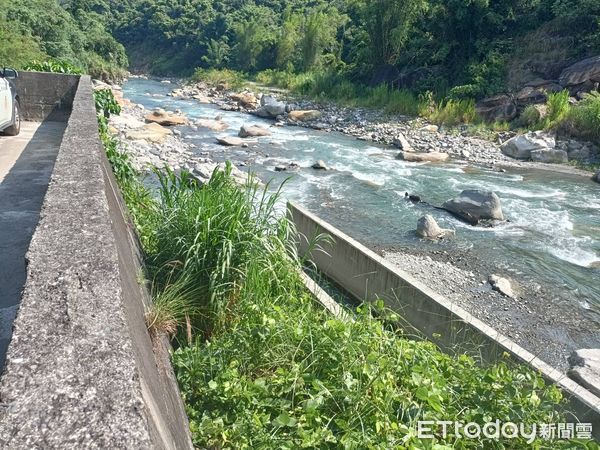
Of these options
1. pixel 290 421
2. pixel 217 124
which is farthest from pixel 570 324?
pixel 217 124

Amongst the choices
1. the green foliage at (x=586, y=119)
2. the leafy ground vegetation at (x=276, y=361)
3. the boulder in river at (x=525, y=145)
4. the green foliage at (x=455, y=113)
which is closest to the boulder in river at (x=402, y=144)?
the boulder in river at (x=525, y=145)

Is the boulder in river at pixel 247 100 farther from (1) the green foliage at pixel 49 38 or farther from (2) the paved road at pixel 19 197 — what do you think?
(2) the paved road at pixel 19 197

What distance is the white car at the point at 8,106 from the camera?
6.71 m

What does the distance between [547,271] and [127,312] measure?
8326 mm

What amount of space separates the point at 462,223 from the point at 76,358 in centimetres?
996

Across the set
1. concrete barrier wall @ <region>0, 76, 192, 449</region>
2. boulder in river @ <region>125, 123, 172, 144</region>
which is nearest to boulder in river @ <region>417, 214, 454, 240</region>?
concrete barrier wall @ <region>0, 76, 192, 449</region>

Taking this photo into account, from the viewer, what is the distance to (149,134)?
1630 cm

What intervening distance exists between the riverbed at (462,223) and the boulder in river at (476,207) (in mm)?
255

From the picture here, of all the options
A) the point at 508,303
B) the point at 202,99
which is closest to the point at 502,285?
the point at 508,303

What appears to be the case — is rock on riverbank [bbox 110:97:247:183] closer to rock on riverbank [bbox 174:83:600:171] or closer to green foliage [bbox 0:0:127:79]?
green foliage [bbox 0:0:127:79]

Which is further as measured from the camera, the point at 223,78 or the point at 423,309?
the point at 223,78

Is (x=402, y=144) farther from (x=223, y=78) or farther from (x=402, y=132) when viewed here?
(x=223, y=78)

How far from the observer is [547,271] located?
27.1ft

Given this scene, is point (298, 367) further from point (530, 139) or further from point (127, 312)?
point (530, 139)
